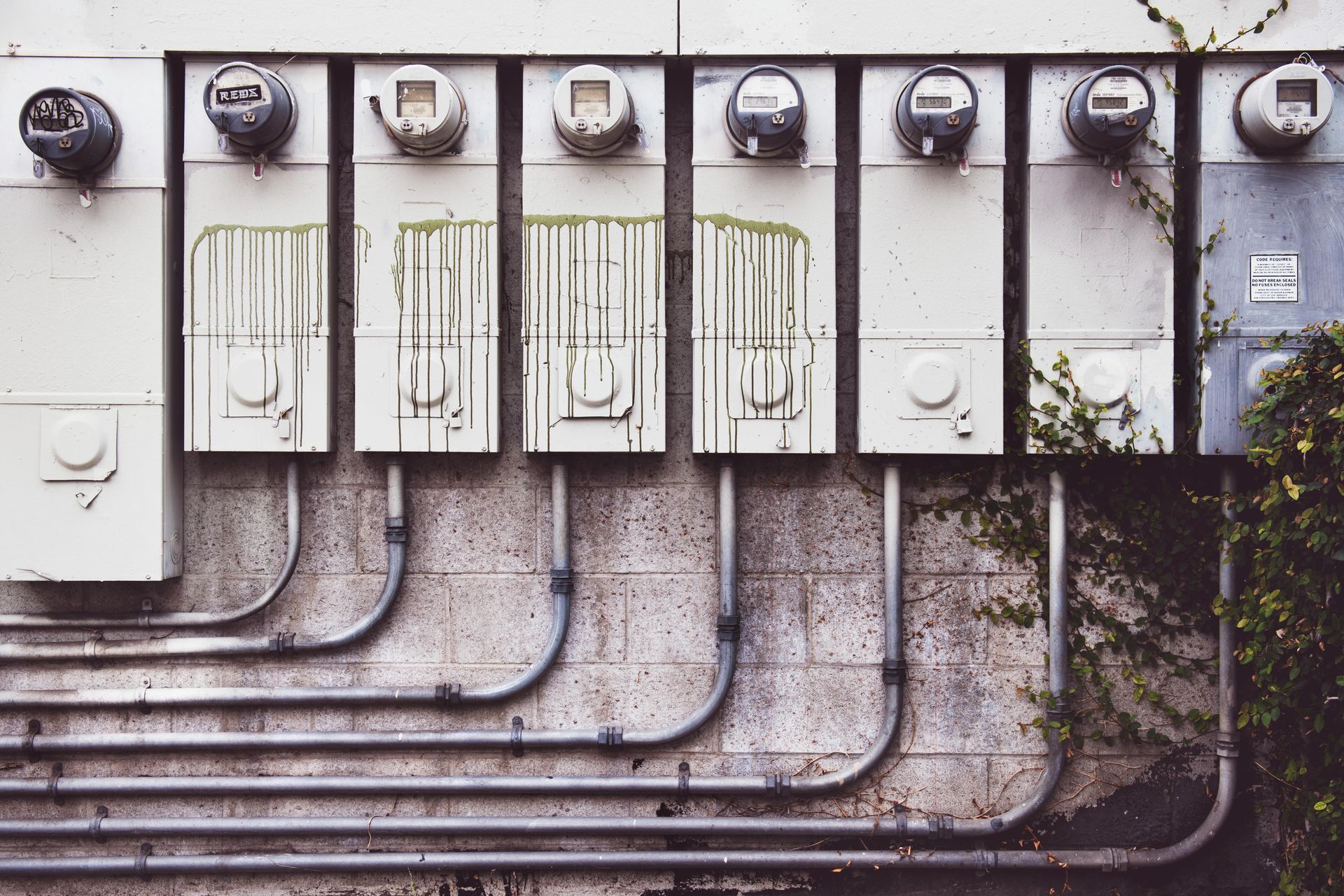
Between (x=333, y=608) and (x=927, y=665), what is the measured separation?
75.3 inches

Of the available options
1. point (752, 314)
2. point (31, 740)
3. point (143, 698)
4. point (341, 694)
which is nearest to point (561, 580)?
point (341, 694)

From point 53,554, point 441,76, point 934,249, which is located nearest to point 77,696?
point 53,554

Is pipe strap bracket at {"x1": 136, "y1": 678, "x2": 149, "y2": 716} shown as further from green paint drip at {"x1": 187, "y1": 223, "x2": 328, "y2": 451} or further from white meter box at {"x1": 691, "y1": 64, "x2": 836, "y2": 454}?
white meter box at {"x1": 691, "y1": 64, "x2": 836, "y2": 454}

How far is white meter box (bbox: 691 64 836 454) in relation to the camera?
238 centimetres

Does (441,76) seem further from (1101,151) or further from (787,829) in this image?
(787,829)

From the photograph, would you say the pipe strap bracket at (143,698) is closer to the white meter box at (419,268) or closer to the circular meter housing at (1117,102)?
the white meter box at (419,268)

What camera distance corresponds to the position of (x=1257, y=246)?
2.37 metres

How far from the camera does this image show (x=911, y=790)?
2551 millimetres

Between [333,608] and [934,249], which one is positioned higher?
[934,249]

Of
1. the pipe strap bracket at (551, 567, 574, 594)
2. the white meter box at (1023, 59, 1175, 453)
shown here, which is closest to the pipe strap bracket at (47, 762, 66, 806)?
the pipe strap bracket at (551, 567, 574, 594)

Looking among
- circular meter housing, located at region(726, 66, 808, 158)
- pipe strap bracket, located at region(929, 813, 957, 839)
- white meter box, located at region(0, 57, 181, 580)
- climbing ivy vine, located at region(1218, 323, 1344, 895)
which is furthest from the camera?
pipe strap bracket, located at region(929, 813, 957, 839)

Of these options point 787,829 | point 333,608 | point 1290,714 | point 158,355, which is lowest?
point 787,829

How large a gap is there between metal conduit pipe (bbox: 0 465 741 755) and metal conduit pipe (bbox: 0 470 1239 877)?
225 millimetres

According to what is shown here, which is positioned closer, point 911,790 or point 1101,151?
point 1101,151
